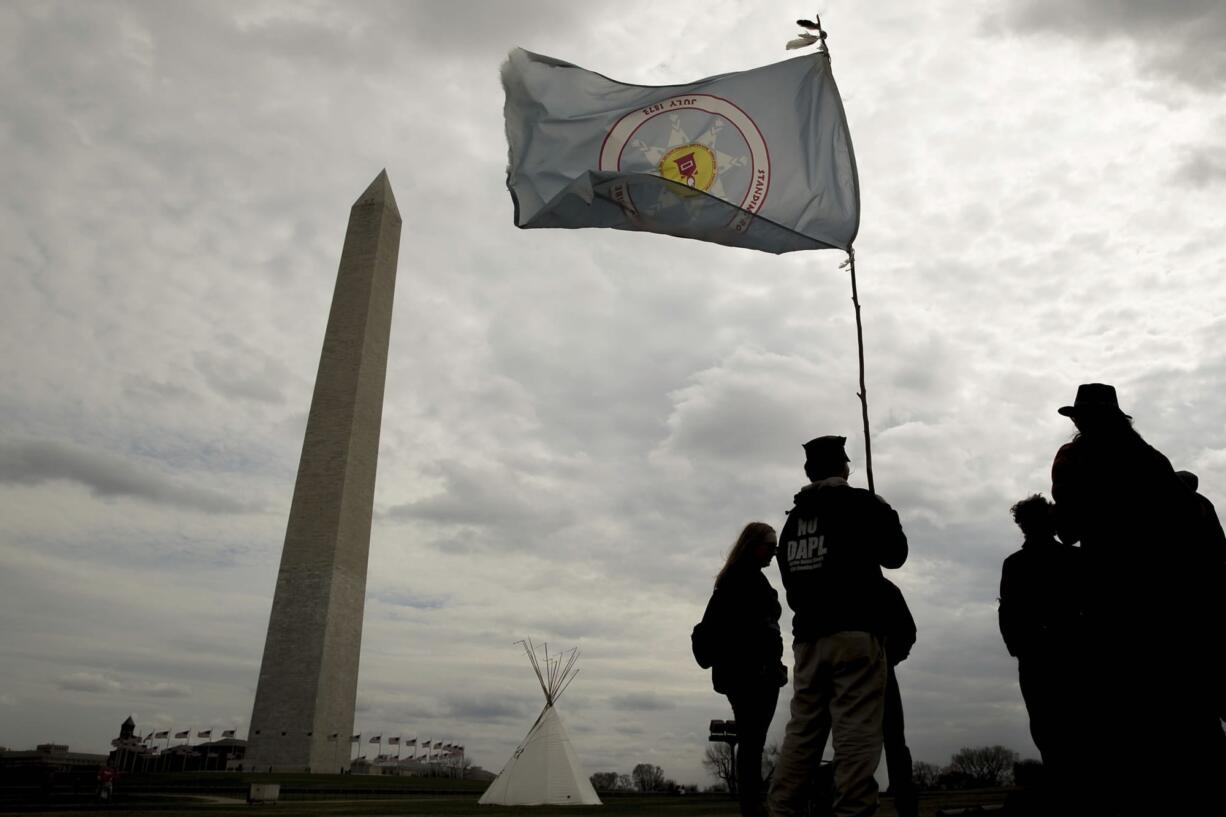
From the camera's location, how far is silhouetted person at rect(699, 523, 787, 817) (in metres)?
4.89

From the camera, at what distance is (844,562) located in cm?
360

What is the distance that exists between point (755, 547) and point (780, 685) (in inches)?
29.6

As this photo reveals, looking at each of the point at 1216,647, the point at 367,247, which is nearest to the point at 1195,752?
the point at 1216,647

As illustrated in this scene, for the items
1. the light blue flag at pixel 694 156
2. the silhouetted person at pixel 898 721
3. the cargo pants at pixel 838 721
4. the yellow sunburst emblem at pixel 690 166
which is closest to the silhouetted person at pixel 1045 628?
the silhouetted person at pixel 898 721

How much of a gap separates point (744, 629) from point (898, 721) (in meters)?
0.88

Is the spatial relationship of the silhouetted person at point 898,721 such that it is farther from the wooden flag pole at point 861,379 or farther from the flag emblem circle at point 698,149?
the flag emblem circle at point 698,149

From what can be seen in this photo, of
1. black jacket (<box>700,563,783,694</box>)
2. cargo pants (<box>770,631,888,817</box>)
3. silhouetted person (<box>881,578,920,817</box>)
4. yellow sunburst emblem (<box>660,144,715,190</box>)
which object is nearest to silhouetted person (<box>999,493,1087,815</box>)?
silhouetted person (<box>881,578,920,817</box>)

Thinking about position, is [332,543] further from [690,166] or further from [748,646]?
[748,646]

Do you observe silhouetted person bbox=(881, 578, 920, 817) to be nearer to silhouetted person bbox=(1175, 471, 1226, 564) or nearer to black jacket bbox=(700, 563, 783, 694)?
black jacket bbox=(700, 563, 783, 694)

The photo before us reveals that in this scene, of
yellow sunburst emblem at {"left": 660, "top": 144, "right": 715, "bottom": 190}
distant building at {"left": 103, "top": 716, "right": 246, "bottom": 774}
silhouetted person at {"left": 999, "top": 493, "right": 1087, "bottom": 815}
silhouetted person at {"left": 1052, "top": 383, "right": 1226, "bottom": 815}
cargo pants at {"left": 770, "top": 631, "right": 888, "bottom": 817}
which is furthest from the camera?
distant building at {"left": 103, "top": 716, "right": 246, "bottom": 774}

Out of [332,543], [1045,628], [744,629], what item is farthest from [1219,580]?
[332,543]

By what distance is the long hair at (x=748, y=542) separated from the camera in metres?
5.04

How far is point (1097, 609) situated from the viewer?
9.39 ft

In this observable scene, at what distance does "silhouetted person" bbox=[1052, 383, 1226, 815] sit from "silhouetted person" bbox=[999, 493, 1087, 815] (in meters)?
1.45
